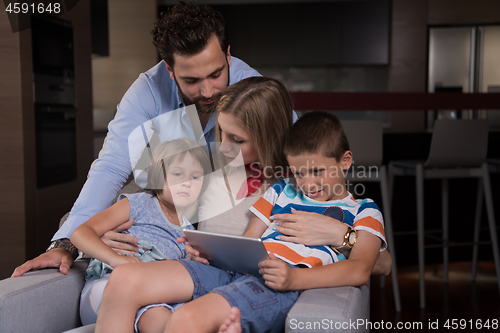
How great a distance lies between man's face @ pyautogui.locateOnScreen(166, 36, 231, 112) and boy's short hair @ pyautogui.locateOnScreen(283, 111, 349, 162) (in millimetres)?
315

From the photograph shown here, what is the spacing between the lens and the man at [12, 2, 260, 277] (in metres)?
1.34

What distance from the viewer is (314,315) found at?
3.04 feet

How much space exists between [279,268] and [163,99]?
854mm

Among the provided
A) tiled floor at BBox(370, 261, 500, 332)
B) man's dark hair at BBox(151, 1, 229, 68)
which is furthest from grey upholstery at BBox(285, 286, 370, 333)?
tiled floor at BBox(370, 261, 500, 332)

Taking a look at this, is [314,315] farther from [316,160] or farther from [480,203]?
[480,203]

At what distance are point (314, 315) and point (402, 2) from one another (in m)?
4.71

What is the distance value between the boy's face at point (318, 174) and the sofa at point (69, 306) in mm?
292

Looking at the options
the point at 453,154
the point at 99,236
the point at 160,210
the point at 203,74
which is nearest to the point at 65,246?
the point at 99,236

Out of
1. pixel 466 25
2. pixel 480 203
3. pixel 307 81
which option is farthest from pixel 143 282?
pixel 466 25

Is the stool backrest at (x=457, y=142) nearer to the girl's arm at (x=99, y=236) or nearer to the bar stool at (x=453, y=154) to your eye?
the bar stool at (x=453, y=154)

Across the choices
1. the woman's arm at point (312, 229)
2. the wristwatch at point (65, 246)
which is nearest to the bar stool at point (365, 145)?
the woman's arm at point (312, 229)

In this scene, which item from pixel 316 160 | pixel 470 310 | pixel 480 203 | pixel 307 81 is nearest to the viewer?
pixel 316 160

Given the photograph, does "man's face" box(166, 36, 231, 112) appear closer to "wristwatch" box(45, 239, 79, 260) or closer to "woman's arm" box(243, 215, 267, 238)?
"woman's arm" box(243, 215, 267, 238)

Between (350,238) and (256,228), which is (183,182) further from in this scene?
(350,238)
